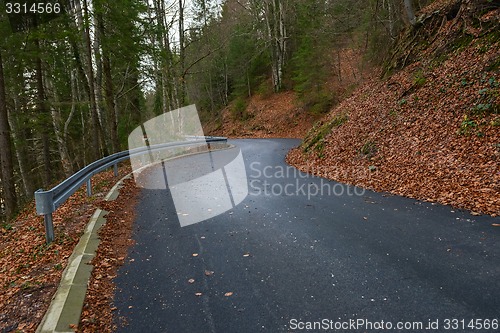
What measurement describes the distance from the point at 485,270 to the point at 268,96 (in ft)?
122

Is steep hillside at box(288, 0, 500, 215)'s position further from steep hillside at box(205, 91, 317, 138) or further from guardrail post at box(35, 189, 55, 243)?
steep hillside at box(205, 91, 317, 138)

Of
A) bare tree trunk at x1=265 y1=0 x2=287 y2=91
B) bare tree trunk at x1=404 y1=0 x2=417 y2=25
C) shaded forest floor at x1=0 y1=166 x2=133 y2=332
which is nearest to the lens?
shaded forest floor at x1=0 y1=166 x2=133 y2=332

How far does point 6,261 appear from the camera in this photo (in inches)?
216

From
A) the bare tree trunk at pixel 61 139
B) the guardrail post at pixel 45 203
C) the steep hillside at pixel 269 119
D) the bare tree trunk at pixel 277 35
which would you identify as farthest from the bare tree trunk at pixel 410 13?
the bare tree trunk at pixel 277 35

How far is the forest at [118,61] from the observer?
12.4 m

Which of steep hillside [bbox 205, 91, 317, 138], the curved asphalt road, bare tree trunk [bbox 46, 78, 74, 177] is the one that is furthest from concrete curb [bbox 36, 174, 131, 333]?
steep hillside [bbox 205, 91, 317, 138]

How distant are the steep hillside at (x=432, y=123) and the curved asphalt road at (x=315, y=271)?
137 centimetres

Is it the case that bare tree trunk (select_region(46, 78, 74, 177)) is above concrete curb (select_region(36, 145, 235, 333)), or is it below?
above

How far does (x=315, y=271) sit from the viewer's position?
420 cm

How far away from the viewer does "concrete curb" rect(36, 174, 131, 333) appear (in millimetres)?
3297

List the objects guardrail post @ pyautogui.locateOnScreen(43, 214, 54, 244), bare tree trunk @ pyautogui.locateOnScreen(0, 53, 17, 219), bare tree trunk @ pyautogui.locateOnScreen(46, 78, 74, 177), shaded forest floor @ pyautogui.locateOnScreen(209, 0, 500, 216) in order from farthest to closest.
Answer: bare tree trunk @ pyautogui.locateOnScreen(46, 78, 74, 177) < bare tree trunk @ pyautogui.locateOnScreen(0, 53, 17, 219) < shaded forest floor @ pyautogui.locateOnScreen(209, 0, 500, 216) < guardrail post @ pyautogui.locateOnScreen(43, 214, 54, 244)

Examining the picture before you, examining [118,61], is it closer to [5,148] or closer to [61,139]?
[61,139]

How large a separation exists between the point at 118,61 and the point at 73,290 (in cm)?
1415

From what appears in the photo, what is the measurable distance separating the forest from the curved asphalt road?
8.08 meters
